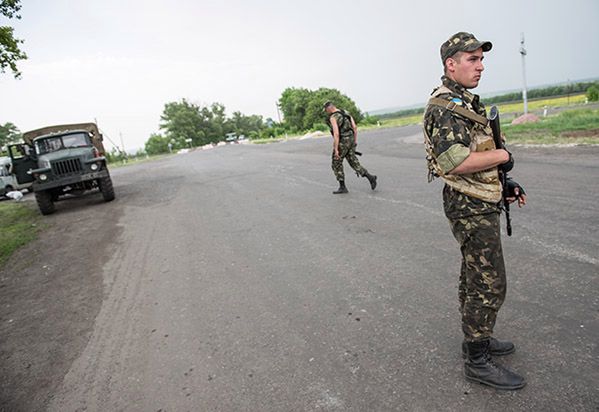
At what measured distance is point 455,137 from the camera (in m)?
2.14

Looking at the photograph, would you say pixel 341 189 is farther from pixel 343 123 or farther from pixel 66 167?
pixel 66 167

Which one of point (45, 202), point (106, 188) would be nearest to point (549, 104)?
point (106, 188)

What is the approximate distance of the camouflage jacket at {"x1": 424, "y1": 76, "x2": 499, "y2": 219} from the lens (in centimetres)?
214

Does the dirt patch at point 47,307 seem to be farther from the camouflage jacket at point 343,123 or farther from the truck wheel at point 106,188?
the camouflage jacket at point 343,123

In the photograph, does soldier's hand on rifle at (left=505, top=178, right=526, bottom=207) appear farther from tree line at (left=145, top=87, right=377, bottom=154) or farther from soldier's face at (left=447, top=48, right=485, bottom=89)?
tree line at (left=145, top=87, right=377, bottom=154)

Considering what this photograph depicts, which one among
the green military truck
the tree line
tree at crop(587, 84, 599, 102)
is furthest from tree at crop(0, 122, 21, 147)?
tree at crop(587, 84, 599, 102)

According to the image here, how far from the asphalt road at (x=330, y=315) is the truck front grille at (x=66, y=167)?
4.74 m

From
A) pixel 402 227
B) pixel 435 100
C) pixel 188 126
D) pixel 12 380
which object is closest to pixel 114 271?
pixel 12 380

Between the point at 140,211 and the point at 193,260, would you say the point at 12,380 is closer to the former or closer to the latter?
the point at 193,260

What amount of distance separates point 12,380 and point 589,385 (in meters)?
4.17

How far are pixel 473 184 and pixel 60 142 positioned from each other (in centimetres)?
1249

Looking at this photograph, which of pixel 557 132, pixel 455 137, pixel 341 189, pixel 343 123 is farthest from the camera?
pixel 557 132

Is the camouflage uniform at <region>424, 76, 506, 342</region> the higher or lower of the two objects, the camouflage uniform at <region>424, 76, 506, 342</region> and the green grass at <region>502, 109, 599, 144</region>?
the higher

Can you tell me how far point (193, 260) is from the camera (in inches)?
203
